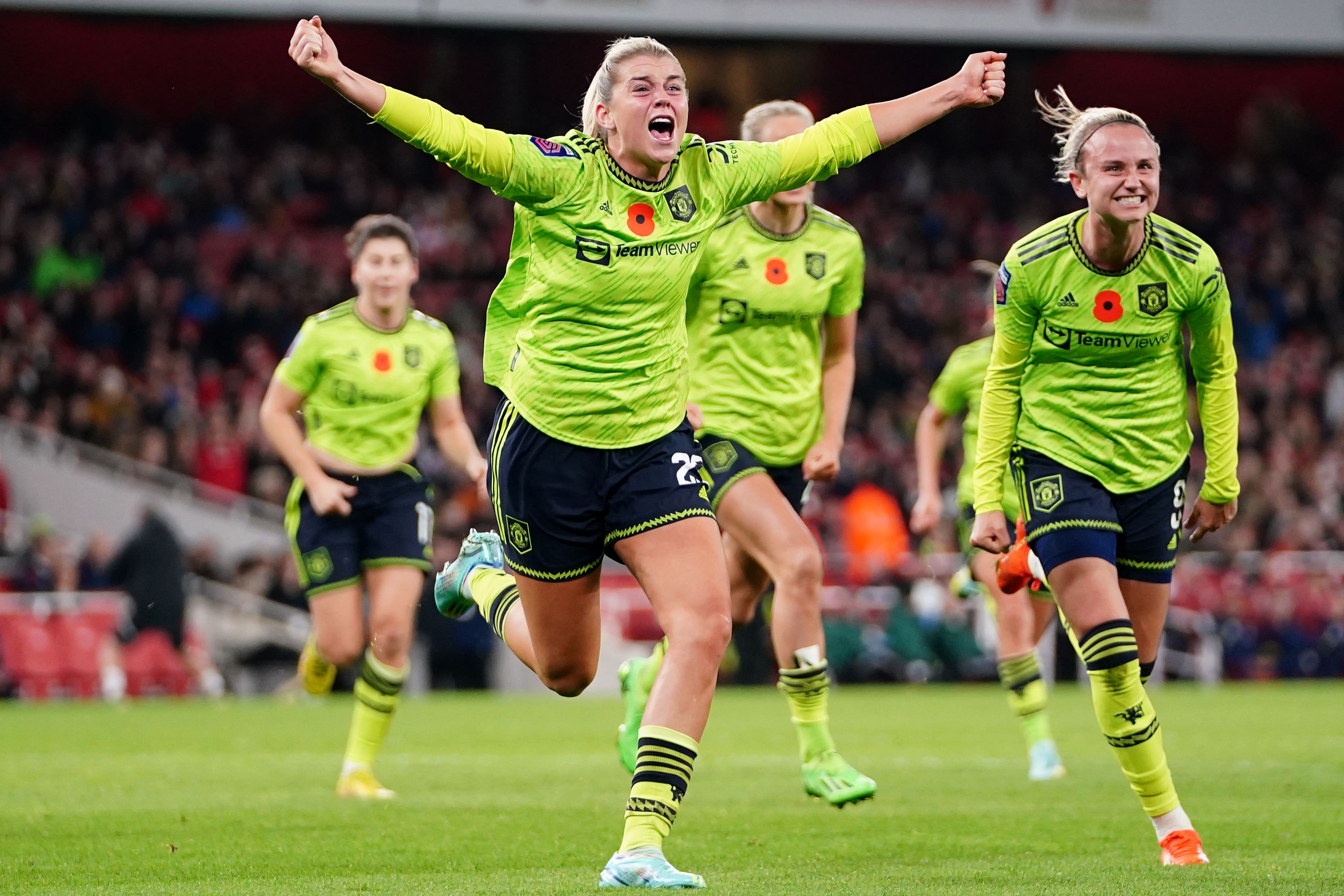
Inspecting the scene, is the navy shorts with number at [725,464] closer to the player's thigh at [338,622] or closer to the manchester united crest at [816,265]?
the manchester united crest at [816,265]

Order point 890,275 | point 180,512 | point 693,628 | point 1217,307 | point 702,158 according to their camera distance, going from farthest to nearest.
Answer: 1. point 890,275
2. point 180,512
3. point 1217,307
4. point 702,158
5. point 693,628

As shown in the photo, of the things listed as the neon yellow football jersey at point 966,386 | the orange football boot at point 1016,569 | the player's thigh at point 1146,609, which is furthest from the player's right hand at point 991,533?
the neon yellow football jersey at point 966,386

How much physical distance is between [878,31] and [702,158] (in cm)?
2116

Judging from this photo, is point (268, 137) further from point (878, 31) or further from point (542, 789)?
point (542, 789)

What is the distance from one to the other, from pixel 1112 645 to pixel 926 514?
12.2ft

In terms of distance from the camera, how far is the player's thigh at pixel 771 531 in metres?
7.69

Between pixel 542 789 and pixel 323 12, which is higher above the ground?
pixel 323 12

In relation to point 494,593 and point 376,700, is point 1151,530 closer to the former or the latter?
point 494,593

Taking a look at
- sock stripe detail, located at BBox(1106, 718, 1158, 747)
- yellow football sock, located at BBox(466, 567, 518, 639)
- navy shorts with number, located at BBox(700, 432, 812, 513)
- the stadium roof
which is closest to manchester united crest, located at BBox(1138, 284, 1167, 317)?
sock stripe detail, located at BBox(1106, 718, 1158, 747)

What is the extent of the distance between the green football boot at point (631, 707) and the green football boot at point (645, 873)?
101 inches

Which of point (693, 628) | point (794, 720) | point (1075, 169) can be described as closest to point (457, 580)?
point (794, 720)

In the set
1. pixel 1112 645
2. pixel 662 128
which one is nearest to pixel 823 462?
pixel 1112 645

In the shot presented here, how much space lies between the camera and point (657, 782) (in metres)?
5.23

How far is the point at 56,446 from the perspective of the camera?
21.8m
